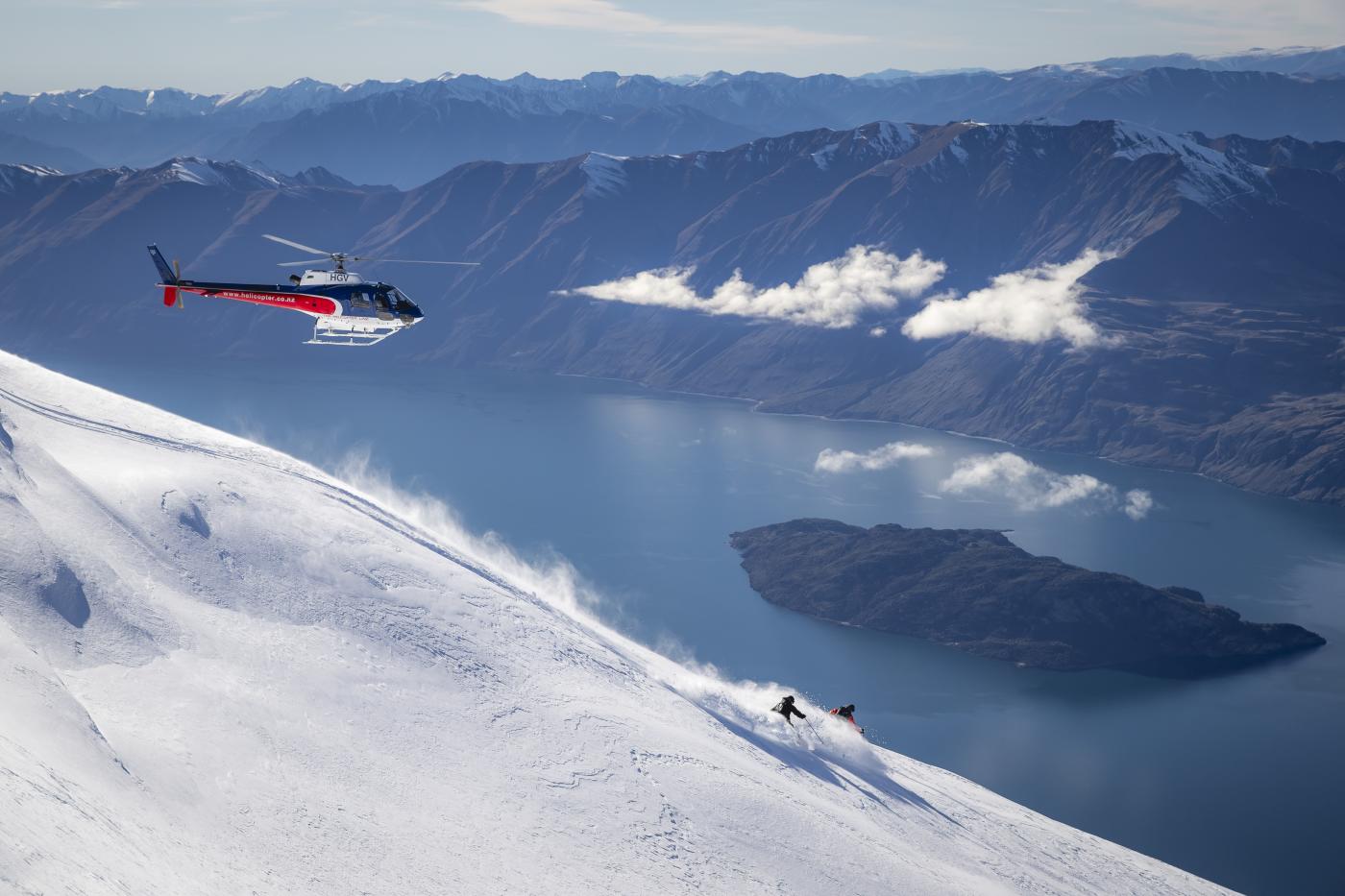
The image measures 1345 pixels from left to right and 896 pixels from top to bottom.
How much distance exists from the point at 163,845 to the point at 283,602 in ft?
84.5

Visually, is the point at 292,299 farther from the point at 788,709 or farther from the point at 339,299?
the point at 788,709

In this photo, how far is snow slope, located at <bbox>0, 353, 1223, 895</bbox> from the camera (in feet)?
176

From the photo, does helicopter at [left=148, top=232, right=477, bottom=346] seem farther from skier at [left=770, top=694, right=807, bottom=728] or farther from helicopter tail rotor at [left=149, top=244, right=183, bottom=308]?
skier at [left=770, top=694, right=807, bottom=728]

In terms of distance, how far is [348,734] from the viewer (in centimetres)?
6481

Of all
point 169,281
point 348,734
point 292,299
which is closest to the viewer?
point 348,734

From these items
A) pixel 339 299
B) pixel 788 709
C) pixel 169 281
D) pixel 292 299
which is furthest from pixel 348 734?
pixel 169 281

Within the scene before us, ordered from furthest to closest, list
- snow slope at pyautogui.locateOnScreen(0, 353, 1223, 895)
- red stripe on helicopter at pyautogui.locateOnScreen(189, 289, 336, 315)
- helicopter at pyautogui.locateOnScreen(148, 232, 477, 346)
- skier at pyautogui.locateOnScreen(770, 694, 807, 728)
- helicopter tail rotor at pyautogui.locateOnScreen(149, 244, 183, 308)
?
helicopter tail rotor at pyautogui.locateOnScreen(149, 244, 183, 308)
red stripe on helicopter at pyautogui.locateOnScreen(189, 289, 336, 315)
helicopter at pyautogui.locateOnScreen(148, 232, 477, 346)
skier at pyautogui.locateOnScreen(770, 694, 807, 728)
snow slope at pyautogui.locateOnScreen(0, 353, 1223, 895)

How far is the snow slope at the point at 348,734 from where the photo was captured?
176 feet

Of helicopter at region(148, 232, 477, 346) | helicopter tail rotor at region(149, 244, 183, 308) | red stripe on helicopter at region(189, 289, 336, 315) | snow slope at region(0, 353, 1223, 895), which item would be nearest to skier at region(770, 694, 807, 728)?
snow slope at region(0, 353, 1223, 895)

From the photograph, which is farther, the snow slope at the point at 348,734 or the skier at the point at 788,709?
the skier at the point at 788,709

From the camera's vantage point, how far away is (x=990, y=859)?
7906cm

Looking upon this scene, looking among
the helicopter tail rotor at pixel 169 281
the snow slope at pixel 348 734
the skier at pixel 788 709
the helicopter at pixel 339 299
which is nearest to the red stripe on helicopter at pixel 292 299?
the helicopter at pixel 339 299

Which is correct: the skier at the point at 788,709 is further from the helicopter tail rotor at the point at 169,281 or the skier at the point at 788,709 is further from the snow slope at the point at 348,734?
the helicopter tail rotor at the point at 169,281

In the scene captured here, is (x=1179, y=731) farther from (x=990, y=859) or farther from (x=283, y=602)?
(x=283, y=602)
